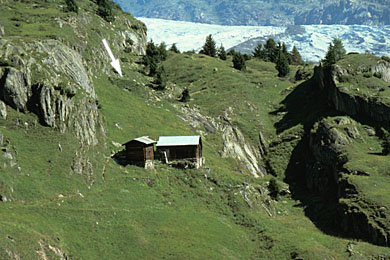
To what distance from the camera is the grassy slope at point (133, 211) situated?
59000 mm

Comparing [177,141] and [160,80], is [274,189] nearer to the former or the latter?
[177,141]

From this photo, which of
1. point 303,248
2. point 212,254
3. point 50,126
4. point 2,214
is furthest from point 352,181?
point 2,214

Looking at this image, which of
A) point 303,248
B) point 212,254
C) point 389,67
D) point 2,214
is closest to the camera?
point 2,214

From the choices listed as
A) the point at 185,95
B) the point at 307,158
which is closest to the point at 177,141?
the point at 307,158

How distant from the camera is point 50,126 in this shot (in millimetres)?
76375

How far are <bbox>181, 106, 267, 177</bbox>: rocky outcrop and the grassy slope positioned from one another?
4489mm

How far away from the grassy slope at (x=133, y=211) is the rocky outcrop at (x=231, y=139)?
449 centimetres

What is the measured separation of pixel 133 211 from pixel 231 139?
46593 millimetres

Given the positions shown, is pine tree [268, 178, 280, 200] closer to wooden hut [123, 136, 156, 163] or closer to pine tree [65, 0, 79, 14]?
wooden hut [123, 136, 156, 163]

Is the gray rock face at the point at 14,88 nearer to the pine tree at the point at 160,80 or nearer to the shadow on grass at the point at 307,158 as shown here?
the shadow on grass at the point at 307,158

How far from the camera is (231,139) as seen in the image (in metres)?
114

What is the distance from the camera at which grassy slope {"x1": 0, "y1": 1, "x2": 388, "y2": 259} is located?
59.0 m

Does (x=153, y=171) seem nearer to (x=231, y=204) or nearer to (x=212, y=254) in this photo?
(x=231, y=204)

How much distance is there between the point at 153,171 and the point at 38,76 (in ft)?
78.4
